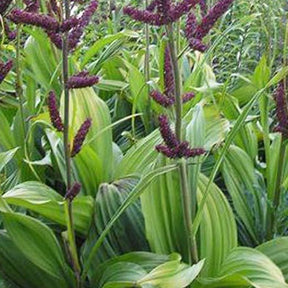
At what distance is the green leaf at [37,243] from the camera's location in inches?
60.1

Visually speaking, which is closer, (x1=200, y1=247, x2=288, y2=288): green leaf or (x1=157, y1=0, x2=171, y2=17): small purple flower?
(x1=157, y1=0, x2=171, y2=17): small purple flower

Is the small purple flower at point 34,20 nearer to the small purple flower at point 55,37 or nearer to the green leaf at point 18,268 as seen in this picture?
the small purple flower at point 55,37

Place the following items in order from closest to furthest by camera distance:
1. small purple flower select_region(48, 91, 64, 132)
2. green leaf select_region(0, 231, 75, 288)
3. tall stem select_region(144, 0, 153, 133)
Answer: small purple flower select_region(48, 91, 64, 132), green leaf select_region(0, 231, 75, 288), tall stem select_region(144, 0, 153, 133)

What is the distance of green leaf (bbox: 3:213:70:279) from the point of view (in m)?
1.53

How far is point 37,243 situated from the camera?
5.08ft


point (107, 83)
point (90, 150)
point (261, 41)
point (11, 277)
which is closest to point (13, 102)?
point (107, 83)

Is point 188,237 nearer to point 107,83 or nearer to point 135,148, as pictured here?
point 135,148

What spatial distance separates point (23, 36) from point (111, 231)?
88.8 inches

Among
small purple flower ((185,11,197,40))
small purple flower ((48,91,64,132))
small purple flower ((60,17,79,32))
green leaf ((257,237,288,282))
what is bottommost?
green leaf ((257,237,288,282))

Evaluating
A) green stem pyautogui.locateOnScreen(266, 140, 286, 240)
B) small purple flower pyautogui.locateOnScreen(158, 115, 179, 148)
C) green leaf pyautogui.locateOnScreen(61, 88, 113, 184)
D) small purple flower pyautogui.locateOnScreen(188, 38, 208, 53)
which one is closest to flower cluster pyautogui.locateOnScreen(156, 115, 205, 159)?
small purple flower pyautogui.locateOnScreen(158, 115, 179, 148)

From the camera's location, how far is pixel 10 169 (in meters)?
2.12

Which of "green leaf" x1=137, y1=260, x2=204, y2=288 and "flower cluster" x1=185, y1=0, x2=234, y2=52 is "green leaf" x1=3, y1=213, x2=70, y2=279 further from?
"flower cluster" x1=185, y1=0, x2=234, y2=52

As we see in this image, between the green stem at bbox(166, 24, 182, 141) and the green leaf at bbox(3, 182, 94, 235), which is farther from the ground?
the green stem at bbox(166, 24, 182, 141)

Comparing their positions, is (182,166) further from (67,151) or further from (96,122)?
(96,122)
